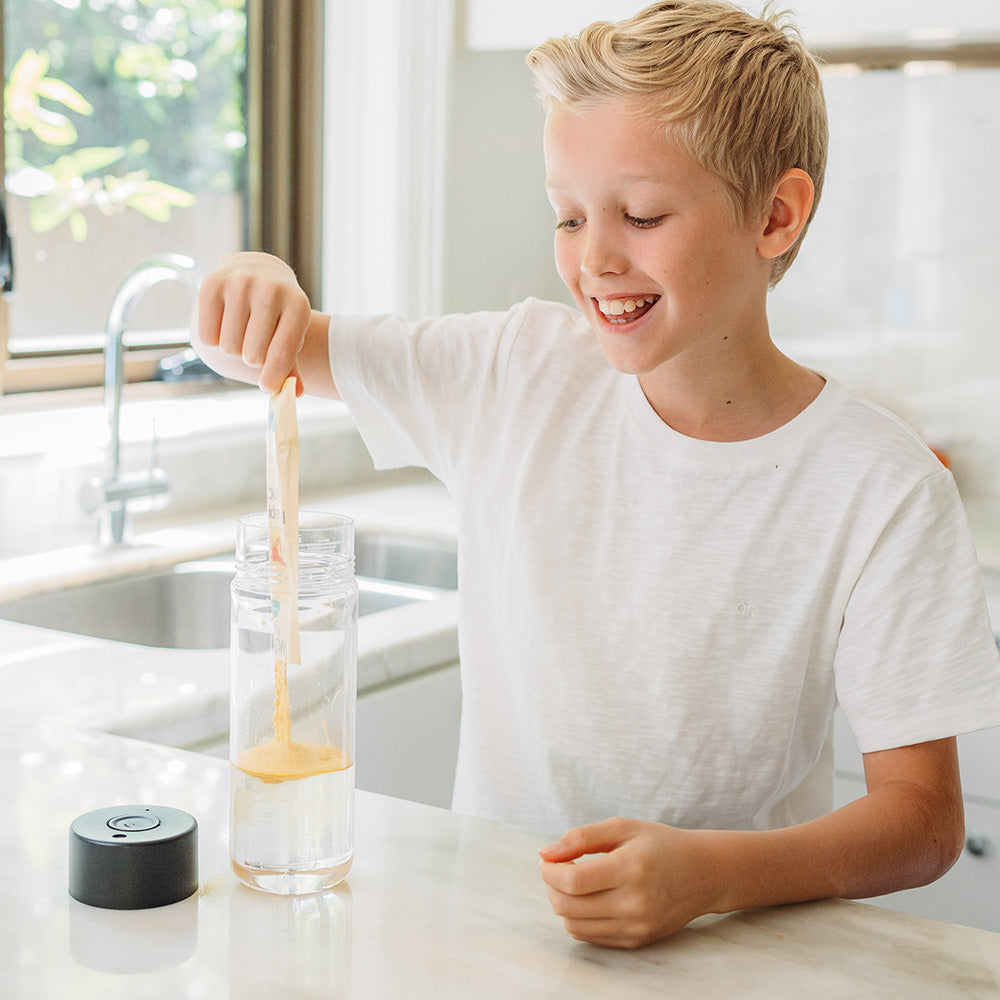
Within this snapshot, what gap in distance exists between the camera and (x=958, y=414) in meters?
2.38

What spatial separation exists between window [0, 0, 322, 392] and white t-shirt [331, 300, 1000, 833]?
3.79 ft

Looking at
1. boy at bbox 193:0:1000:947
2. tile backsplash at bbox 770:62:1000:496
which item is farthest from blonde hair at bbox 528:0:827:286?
tile backsplash at bbox 770:62:1000:496

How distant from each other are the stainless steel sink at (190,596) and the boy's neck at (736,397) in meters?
0.75

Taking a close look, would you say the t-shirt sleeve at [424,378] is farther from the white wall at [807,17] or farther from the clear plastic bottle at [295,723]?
the white wall at [807,17]

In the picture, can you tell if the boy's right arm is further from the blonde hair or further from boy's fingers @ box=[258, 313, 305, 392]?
the blonde hair

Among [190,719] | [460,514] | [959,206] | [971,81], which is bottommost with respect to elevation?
[190,719]

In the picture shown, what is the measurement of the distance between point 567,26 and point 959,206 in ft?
2.49

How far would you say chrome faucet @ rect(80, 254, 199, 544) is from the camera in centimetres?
187

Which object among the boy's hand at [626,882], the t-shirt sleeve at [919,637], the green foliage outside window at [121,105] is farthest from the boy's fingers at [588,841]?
the green foliage outside window at [121,105]

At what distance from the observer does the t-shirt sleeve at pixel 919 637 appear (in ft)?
3.03

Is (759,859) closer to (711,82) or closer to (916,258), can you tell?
(711,82)

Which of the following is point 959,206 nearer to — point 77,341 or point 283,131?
point 283,131

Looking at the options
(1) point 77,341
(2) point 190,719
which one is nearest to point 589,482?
(2) point 190,719

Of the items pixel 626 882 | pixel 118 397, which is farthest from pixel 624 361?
pixel 118 397
